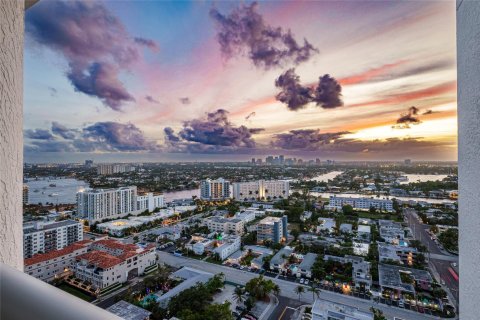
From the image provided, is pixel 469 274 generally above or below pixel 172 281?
above

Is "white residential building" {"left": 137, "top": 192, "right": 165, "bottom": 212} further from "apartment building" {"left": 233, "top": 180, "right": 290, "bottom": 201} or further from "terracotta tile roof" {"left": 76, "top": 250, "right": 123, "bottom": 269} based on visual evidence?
"terracotta tile roof" {"left": 76, "top": 250, "right": 123, "bottom": 269}

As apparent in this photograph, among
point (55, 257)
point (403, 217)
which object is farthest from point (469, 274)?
point (403, 217)

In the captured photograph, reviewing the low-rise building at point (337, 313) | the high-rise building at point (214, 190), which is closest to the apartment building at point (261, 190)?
the high-rise building at point (214, 190)

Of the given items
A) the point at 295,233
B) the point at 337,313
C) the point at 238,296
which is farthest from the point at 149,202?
the point at 337,313

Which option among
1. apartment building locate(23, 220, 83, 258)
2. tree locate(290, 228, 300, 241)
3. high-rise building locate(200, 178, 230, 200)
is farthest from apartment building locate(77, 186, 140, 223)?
tree locate(290, 228, 300, 241)

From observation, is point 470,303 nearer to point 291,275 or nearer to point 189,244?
point 291,275

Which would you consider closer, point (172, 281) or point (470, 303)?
point (470, 303)
